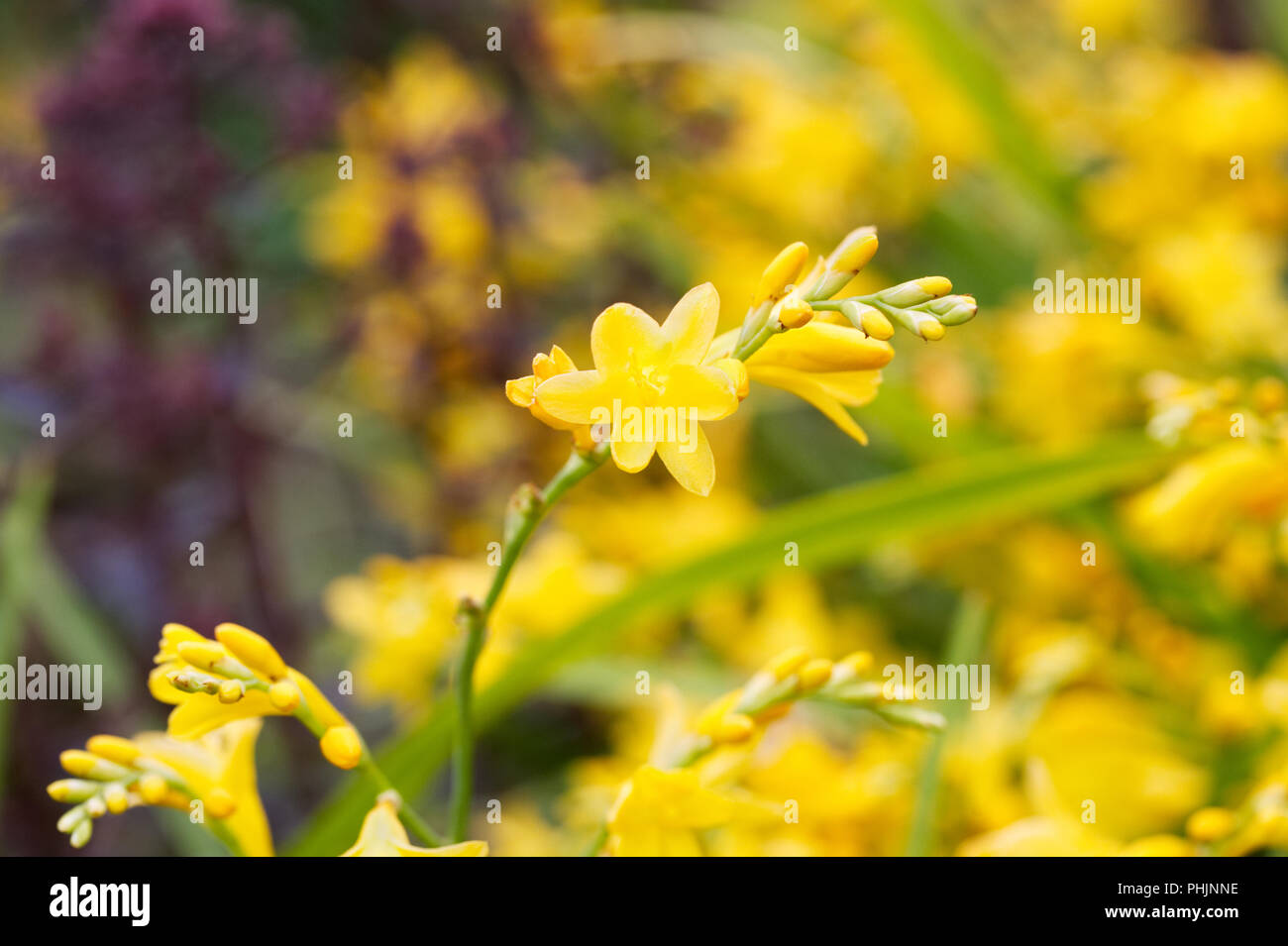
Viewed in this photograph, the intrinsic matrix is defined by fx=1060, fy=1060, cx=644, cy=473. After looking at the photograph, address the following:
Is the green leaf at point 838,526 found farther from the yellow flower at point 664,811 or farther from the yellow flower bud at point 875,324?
the yellow flower bud at point 875,324

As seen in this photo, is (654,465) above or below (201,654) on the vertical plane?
above

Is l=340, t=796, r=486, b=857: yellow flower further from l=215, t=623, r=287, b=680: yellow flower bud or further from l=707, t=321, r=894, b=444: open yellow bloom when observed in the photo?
l=707, t=321, r=894, b=444: open yellow bloom

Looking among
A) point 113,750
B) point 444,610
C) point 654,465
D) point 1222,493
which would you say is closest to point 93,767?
point 113,750

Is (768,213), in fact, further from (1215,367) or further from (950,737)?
(950,737)

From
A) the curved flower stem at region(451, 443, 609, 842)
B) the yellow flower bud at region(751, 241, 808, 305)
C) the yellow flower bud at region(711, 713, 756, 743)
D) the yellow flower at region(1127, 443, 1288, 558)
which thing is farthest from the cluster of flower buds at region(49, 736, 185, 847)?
the yellow flower at region(1127, 443, 1288, 558)

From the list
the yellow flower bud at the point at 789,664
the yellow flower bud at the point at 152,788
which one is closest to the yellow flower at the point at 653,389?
the yellow flower bud at the point at 789,664

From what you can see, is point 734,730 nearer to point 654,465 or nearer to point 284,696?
point 284,696
